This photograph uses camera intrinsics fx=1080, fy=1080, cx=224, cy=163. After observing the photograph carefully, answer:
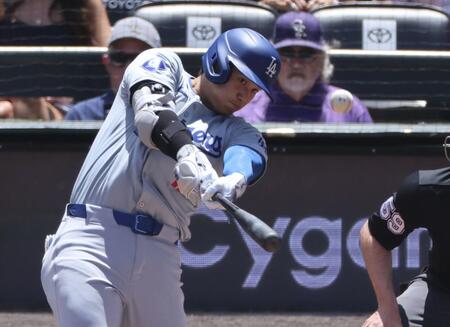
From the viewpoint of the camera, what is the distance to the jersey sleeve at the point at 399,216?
12.3 feet

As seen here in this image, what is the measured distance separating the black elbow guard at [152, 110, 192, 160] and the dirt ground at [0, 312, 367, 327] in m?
2.70

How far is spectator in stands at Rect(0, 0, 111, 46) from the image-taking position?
679cm

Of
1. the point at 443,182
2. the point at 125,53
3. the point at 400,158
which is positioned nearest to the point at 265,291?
the point at 400,158

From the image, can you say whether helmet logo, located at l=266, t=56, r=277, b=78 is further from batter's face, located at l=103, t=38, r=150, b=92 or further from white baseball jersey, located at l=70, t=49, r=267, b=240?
batter's face, located at l=103, t=38, r=150, b=92

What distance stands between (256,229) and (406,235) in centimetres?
104

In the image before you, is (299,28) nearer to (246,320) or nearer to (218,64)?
(246,320)

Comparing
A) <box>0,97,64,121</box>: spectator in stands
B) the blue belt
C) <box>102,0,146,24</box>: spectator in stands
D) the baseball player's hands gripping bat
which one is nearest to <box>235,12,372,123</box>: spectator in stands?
<box>102,0,146,24</box>: spectator in stands

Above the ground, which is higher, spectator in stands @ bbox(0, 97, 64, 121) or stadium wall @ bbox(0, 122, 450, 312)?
spectator in stands @ bbox(0, 97, 64, 121)

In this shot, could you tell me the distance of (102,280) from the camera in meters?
3.52

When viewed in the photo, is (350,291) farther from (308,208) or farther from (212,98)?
(212,98)

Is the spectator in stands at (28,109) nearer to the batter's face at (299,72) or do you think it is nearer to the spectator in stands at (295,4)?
the batter's face at (299,72)

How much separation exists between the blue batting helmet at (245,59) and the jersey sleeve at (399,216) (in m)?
0.61

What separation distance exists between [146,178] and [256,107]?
119 inches

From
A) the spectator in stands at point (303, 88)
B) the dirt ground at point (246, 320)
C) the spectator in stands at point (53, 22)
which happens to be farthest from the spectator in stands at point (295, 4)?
the dirt ground at point (246, 320)
